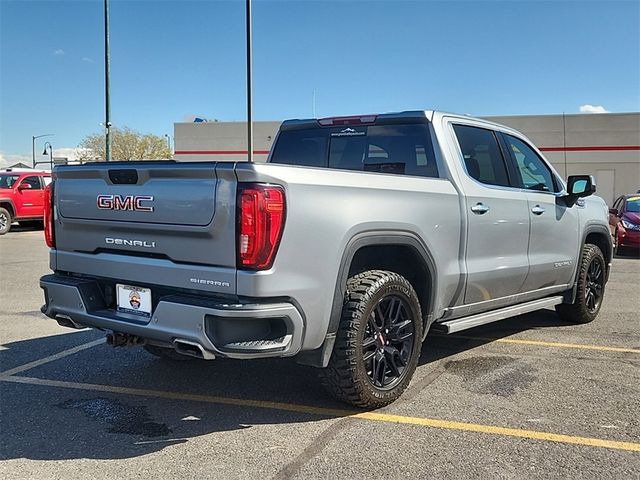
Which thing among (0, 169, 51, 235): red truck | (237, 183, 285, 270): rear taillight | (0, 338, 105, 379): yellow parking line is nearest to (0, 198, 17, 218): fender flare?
(0, 169, 51, 235): red truck

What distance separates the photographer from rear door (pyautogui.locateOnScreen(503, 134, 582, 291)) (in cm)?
542

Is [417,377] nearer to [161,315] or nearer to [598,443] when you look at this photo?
[598,443]

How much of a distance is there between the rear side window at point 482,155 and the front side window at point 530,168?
0.28 meters

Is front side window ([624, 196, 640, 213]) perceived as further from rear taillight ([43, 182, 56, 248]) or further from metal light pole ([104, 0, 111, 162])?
metal light pole ([104, 0, 111, 162])

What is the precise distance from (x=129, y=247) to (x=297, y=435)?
1.51m

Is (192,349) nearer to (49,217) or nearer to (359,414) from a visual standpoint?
(359,414)

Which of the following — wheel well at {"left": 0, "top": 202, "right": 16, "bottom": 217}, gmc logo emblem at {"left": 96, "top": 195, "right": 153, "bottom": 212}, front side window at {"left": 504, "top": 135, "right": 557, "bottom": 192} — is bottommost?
wheel well at {"left": 0, "top": 202, "right": 16, "bottom": 217}

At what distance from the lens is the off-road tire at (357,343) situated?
12.1 ft

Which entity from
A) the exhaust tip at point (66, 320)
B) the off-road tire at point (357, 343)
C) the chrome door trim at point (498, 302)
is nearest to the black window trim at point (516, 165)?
the chrome door trim at point (498, 302)

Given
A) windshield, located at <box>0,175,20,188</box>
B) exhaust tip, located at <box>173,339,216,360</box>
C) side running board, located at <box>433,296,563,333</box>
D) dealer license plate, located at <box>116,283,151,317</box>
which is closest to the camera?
exhaust tip, located at <box>173,339,216,360</box>

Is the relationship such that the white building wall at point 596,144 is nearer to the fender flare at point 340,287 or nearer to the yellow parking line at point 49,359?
the yellow parking line at point 49,359

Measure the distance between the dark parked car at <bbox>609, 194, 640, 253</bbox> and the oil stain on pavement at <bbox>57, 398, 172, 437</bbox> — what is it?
12466 millimetres

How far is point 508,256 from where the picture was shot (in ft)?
16.6

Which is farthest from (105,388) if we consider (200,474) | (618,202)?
(618,202)
